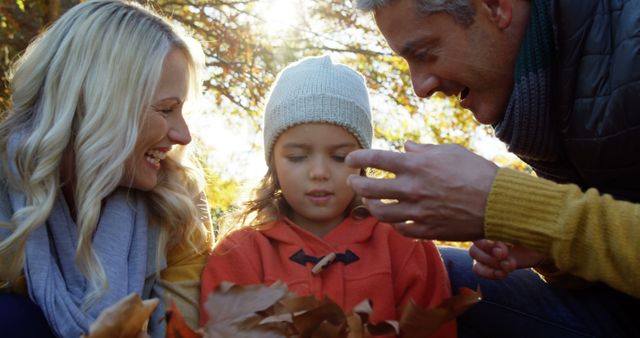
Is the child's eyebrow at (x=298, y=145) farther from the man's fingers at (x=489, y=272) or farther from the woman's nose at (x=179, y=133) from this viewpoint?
the man's fingers at (x=489, y=272)

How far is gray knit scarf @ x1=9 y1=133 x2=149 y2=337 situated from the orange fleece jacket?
0.80ft

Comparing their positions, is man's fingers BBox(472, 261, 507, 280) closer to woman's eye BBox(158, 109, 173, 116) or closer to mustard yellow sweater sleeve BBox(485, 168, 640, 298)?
mustard yellow sweater sleeve BBox(485, 168, 640, 298)

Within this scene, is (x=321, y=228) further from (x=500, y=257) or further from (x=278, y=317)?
(x=278, y=317)

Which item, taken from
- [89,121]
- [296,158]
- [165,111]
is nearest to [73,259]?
[89,121]

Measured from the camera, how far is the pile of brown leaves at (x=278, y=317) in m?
1.19

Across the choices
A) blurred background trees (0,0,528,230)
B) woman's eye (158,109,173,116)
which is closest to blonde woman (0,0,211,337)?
woman's eye (158,109,173,116)

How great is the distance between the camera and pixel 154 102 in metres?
2.30

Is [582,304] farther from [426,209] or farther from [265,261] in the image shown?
[265,261]

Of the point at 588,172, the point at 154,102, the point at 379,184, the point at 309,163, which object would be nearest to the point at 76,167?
the point at 154,102

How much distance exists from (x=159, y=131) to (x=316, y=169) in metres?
0.52

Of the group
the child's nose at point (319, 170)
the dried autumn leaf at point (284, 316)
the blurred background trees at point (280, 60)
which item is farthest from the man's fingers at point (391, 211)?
the blurred background trees at point (280, 60)

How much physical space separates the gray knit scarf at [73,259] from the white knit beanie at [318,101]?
0.56 metres

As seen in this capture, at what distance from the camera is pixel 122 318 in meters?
1.10

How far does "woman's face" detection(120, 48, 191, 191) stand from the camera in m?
2.29
